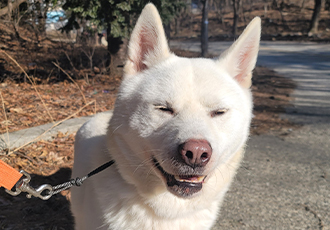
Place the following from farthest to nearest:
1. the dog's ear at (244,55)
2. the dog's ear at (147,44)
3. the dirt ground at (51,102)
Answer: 1. the dirt ground at (51,102)
2. the dog's ear at (244,55)
3. the dog's ear at (147,44)

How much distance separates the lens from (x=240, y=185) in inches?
156

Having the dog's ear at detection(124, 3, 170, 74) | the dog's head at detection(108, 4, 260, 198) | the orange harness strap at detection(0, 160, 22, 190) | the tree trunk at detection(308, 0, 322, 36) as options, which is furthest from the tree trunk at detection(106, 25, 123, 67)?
the tree trunk at detection(308, 0, 322, 36)

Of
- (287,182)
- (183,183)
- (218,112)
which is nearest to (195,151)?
(183,183)

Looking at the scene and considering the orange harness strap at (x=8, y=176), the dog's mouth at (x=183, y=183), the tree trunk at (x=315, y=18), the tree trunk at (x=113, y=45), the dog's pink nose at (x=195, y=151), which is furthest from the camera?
the tree trunk at (x=315, y=18)

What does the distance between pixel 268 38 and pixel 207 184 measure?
29939 mm

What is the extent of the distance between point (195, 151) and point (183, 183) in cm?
32

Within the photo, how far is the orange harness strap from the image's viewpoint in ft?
6.00

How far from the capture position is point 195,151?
1.72m

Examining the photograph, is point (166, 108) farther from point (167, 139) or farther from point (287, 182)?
point (287, 182)

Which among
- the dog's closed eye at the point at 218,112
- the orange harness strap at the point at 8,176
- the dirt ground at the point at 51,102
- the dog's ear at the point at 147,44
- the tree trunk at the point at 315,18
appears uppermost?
the dog's ear at the point at 147,44

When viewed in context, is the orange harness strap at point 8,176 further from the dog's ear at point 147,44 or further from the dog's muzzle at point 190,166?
the dog's ear at point 147,44

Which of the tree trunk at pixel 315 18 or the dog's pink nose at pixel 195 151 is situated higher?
the dog's pink nose at pixel 195 151

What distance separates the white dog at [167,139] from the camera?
1.88 metres

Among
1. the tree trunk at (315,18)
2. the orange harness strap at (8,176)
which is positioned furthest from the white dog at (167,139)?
the tree trunk at (315,18)
